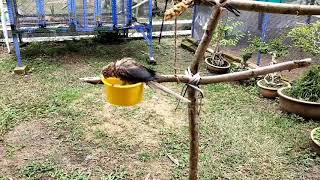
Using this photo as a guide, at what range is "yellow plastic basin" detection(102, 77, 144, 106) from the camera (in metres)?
1.83

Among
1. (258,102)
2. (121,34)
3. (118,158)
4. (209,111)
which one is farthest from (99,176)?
(121,34)

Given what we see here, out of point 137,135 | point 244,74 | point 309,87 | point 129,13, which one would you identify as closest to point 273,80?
point 309,87

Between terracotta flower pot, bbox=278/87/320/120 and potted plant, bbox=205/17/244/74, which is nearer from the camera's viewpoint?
terracotta flower pot, bbox=278/87/320/120

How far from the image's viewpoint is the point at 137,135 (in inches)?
151

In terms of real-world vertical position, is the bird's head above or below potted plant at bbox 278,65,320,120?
above

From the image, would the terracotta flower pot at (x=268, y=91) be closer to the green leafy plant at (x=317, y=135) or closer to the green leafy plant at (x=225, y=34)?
the green leafy plant at (x=225, y=34)

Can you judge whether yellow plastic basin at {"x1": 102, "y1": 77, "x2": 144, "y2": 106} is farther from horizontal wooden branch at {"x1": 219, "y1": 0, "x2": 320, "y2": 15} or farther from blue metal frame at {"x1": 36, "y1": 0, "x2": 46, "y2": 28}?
blue metal frame at {"x1": 36, "y1": 0, "x2": 46, "y2": 28}

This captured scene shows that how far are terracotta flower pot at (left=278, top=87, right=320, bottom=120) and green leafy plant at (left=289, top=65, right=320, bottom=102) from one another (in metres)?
0.13

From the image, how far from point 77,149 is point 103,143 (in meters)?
0.28

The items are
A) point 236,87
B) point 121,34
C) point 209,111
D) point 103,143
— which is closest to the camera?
point 103,143

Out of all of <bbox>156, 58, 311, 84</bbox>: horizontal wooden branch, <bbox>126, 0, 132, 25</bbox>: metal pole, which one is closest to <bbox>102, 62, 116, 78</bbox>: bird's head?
<bbox>156, 58, 311, 84</bbox>: horizontal wooden branch

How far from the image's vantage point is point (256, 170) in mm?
3277

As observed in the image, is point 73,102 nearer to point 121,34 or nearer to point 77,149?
point 77,149

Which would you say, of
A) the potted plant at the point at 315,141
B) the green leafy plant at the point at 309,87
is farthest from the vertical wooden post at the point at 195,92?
the green leafy plant at the point at 309,87
